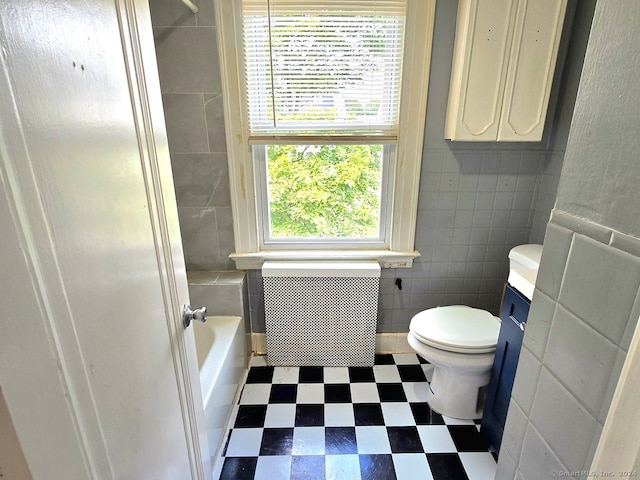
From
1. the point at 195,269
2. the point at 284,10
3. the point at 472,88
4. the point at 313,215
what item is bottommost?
the point at 195,269

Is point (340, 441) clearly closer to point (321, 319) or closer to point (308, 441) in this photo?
point (308, 441)

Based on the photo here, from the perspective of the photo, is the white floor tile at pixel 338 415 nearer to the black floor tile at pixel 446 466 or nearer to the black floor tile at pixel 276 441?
the black floor tile at pixel 276 441

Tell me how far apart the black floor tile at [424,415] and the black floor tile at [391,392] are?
0.07m

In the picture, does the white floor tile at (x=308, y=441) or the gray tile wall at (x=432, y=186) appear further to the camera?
the gray tile wall at (x=432, y=186)

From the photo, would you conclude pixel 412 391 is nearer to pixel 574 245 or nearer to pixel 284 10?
pixel 574 245

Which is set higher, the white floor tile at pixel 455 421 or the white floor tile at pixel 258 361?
the white floor tile at pixel 258 361

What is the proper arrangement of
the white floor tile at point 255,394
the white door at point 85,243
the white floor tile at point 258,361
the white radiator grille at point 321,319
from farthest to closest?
the white floor tile at point 258,361 < the white radiator grille at point 321,319 < the white floor tile at point 255,394 < the white door at point 85,243

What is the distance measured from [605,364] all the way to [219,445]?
1.49 metres

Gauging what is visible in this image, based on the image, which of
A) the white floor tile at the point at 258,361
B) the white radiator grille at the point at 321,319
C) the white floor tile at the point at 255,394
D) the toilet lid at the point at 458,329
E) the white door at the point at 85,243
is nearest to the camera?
the white door at the point at 85,243

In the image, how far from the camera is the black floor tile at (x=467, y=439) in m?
1.51

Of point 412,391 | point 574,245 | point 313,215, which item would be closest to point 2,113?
point 574,245

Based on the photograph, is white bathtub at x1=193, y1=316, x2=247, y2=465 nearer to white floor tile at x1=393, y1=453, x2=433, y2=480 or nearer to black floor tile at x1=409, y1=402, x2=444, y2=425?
white floor tile at x1=393, y1=453, x2=433, y2=480

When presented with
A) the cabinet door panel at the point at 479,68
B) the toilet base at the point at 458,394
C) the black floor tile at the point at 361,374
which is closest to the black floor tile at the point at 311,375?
the black floor tile at the point at 361,374

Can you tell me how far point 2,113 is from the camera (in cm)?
Result: 37
